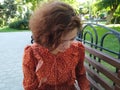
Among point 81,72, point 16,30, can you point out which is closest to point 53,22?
point 81,72

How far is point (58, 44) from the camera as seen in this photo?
155 centimetres

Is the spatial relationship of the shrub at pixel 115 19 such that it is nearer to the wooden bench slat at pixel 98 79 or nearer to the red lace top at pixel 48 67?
the wooden bench slat at pixel 98 79

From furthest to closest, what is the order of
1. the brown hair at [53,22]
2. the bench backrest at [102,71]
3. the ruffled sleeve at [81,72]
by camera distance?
the bench backrest at [102,71]
the ruffled sleeve at [81,72]
the brown hair at [53,22]

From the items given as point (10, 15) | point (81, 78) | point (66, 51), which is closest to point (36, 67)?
point (66, 51)

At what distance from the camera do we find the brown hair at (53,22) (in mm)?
1467

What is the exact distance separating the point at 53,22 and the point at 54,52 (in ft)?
1.05

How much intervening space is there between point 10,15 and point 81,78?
29.9 metres

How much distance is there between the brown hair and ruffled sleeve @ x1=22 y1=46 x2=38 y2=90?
221 mm

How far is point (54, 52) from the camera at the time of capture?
1735 millimetres

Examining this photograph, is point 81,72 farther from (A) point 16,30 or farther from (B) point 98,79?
(A) point 16,30

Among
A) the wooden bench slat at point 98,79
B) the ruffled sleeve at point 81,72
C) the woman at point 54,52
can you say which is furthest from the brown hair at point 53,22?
the wooden bench slat at point 98,79

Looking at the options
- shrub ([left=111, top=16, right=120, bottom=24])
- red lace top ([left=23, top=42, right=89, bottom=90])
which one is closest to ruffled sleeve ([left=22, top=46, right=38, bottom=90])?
red lace top ([left=23, top=42, right=89, bottom=90])

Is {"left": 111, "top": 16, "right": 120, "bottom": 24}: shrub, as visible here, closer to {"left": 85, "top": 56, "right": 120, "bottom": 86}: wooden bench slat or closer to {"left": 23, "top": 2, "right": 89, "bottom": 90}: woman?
{"left": 85, "top": 56, "right": 120, "bottom": 86}: wooden bench slat

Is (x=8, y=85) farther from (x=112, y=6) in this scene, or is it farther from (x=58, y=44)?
(x=112, y=6)
